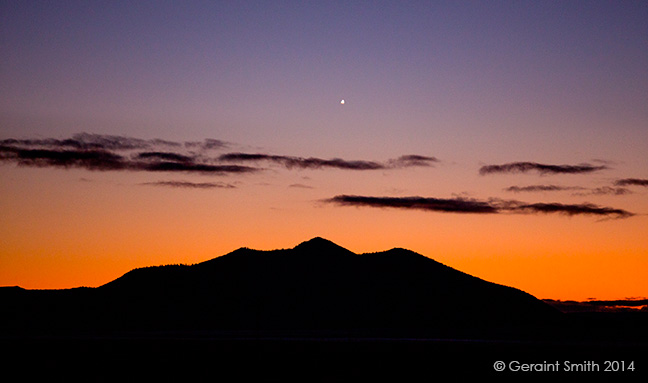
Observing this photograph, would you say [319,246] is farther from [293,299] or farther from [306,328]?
[306,328]

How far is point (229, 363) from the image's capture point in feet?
170

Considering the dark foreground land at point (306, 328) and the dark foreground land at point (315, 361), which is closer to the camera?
the dark foreground land at point (315, 361)

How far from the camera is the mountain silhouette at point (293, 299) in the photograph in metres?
117

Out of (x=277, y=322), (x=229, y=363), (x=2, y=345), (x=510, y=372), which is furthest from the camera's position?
(x=277, y=322)

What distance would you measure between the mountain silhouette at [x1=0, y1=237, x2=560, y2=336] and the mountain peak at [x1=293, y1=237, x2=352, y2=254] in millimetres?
182

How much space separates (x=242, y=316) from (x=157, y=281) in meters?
27.1

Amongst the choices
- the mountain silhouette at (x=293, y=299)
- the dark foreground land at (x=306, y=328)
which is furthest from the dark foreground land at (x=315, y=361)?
the mountain silhouette at (x=293, y=299)

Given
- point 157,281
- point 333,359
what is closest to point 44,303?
point 157,281

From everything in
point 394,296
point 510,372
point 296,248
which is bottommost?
point 510,372

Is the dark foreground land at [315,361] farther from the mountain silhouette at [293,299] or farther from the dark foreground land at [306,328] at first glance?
the mountain silhouette at [293,299]

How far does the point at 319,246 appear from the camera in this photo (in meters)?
144

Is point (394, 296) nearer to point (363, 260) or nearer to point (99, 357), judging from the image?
point (363, 260)

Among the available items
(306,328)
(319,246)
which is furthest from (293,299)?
(319,246)

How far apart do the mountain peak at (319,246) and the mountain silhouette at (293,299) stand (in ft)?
0.60
